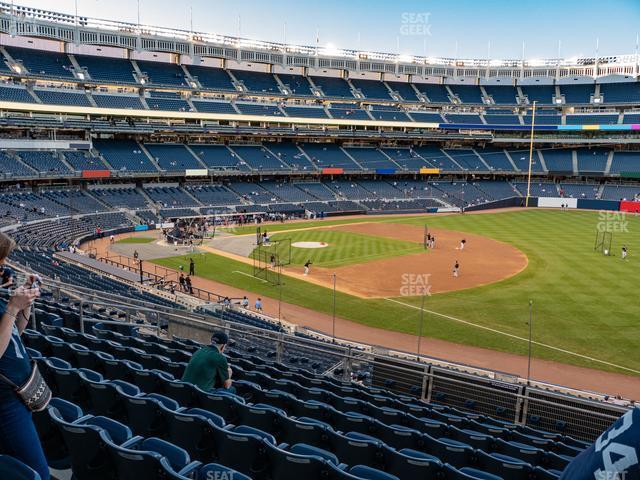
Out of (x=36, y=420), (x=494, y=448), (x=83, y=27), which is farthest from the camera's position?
(x=83, y=27)

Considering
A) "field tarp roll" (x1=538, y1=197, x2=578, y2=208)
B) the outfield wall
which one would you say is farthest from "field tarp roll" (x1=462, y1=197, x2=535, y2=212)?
the outfield wall

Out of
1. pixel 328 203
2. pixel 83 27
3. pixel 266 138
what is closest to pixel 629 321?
pixel 328 203

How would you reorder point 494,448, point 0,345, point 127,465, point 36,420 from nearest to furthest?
point 0,345, point 127,465, point 36,420, point 494,448

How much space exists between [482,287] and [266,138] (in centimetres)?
5833

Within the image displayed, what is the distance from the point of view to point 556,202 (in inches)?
3300

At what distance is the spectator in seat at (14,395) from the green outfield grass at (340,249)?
3735 centimetres

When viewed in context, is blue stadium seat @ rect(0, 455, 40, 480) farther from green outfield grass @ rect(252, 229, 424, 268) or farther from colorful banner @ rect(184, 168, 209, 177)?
colorful banner @ rect(184, 168, 209, 177)

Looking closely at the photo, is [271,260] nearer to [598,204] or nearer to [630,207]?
[598,204]

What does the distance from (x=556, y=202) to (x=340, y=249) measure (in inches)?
2060

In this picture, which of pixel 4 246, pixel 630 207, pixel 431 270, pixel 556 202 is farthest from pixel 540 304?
pixel 556 202

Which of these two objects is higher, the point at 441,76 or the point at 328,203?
the point at 441,76

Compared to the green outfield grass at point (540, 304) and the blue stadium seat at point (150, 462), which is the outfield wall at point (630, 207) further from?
the blue stadium seat at point (150, 462)

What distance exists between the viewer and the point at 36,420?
20.3ft

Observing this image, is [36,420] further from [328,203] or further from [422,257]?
[328,203]
